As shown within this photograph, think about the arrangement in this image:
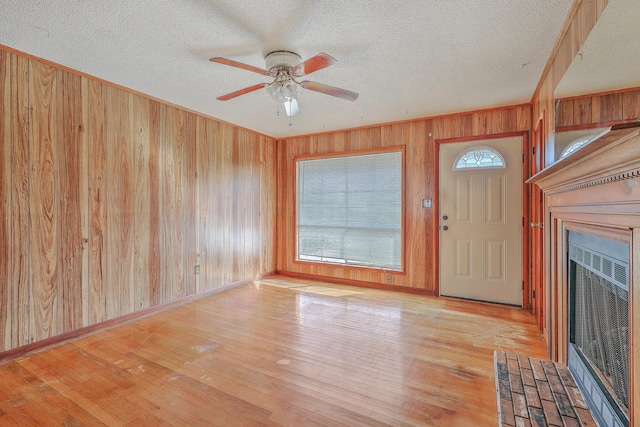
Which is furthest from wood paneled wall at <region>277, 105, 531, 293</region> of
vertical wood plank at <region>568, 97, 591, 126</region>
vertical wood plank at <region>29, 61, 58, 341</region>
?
vertical wood plank at <region>29, 61, 58, 341</region>

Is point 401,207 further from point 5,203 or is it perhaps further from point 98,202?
point 5,203

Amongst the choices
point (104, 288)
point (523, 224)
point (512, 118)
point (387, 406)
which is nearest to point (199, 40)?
point (104, 288)

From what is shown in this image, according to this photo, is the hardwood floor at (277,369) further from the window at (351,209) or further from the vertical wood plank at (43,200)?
the window at (351,209)

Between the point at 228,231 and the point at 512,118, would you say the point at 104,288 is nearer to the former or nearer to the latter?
the point at 228,231

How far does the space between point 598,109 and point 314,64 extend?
1.61 meters

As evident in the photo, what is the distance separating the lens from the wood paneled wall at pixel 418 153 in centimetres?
372

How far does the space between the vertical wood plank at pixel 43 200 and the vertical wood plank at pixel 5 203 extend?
0.14 meters

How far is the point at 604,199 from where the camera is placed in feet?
4.09

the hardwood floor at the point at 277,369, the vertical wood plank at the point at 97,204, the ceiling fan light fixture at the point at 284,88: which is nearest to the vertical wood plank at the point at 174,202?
the hardwood floor at the point at 277,369

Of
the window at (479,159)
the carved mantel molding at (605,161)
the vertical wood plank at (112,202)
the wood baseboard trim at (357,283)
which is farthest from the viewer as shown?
the wood baseboard trim at (357,283)

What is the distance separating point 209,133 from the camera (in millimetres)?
4090

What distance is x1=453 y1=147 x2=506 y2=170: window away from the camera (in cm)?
371

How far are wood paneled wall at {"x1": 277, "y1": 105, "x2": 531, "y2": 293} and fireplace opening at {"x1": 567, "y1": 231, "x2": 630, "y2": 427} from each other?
89.7 inches

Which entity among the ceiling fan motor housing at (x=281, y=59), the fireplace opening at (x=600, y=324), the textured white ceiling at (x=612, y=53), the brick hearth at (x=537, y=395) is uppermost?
the ceiling fan motor housing at (x=281, y=59)
